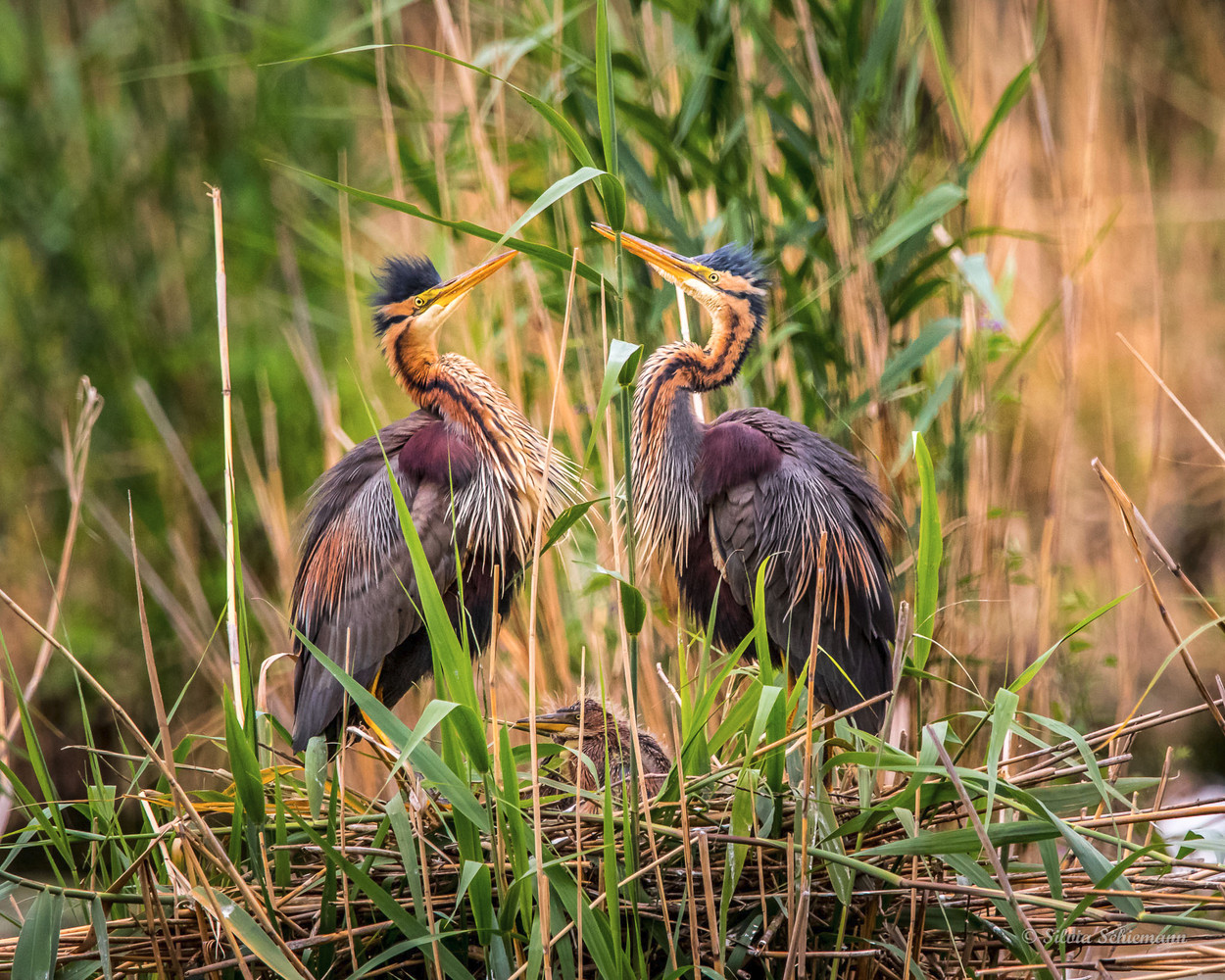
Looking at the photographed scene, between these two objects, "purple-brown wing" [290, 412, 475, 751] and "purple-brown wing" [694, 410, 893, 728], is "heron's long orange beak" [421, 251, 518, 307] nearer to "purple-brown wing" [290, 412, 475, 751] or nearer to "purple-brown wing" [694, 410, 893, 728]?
"purple-brown wing" [290, 412, 475, 751]

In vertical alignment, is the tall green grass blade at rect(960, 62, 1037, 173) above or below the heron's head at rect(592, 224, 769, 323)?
above

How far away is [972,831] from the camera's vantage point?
1.06 metres

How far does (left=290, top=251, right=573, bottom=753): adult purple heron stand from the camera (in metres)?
1.98

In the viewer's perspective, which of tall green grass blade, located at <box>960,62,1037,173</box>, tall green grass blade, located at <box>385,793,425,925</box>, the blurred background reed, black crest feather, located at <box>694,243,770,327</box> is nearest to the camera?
tall green grass blade, located at <box>385,793,425,925</box>

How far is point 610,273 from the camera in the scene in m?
2.20

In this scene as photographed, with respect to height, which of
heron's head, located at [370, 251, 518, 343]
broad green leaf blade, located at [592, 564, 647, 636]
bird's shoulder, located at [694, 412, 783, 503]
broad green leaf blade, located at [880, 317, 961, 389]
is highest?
heron's head, located at [370, 251, 518, 343]

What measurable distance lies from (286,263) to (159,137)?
1.21 meters

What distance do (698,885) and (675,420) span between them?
103 cm

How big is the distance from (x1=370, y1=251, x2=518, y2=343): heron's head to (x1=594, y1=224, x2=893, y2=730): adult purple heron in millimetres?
393

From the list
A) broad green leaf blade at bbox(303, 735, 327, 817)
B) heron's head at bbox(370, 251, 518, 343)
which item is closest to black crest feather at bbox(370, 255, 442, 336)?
heron's head at bbox(370, 251, 518, 343)

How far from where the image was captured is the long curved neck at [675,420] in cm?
202

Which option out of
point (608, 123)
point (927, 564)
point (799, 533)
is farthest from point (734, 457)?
point (608, 123)

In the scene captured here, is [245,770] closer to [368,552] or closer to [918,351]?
[368,552]

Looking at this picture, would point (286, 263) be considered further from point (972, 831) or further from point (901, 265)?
point (972, 831)
